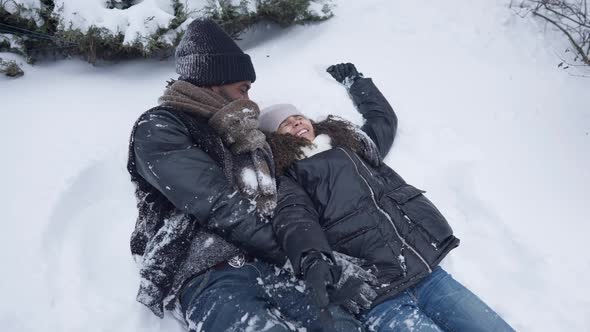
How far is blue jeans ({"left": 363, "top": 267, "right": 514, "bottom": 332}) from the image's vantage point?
225 centimetres

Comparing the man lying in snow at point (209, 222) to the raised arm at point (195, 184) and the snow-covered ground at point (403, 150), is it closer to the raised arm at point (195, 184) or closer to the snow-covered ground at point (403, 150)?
the raised arm at point (195, 184)

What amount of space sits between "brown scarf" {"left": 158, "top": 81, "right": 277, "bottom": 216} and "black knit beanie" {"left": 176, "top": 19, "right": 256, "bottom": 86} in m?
0.09

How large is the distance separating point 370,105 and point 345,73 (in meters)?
0.56

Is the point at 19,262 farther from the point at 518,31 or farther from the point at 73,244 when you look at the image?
the point at 518,31

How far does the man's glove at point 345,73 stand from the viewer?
3.85 meters

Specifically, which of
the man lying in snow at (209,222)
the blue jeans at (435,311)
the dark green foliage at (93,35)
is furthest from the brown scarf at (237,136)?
the dark green foliage at (93,35)

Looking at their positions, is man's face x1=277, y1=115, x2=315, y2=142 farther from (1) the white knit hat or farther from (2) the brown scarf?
(2) the brown scarf

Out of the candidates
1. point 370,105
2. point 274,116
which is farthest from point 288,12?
point 274,116

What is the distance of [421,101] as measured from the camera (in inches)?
156

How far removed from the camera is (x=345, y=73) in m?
3.91

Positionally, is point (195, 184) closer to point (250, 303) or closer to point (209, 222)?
point (209, 222)

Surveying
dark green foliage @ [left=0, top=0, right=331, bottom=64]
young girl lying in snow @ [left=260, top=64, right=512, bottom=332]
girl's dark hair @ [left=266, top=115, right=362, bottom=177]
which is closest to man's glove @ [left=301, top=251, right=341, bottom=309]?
young girl lying in snow @ [left=260, top=64, right=512, bottom=332]

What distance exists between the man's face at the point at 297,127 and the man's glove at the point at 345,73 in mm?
992

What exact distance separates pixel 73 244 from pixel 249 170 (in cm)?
126
